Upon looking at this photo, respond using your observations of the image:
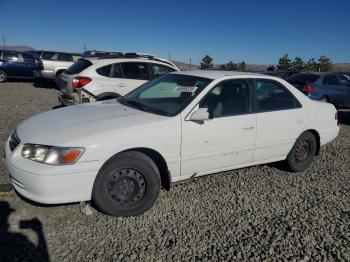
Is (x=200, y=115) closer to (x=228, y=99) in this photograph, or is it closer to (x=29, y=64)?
(x=228, y=99)

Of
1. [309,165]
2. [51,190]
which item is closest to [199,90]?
[51,190]

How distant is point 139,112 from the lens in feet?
13.3

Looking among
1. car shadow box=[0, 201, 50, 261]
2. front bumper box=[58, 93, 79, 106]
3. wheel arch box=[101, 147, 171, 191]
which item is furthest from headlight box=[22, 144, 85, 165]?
front bumper box=[58, 93, 79, 106]

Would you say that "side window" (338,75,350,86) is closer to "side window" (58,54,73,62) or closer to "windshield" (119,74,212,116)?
"windshield" (119,74,212,116)

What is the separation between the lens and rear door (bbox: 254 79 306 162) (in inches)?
179

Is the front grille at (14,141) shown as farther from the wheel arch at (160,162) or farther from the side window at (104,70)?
the side window at (104,70)

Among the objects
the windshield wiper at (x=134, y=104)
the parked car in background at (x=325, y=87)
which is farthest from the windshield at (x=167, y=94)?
the parked car in background at (x=325, y=87)

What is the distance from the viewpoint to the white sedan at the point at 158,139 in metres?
3.27

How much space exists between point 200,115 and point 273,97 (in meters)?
1.51

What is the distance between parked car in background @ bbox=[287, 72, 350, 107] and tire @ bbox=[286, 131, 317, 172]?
6404mm

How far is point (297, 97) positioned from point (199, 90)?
Answer: 176 centimetres

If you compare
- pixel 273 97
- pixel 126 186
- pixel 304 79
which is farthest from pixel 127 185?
pixel 304 79

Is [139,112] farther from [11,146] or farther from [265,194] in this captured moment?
[265,194]

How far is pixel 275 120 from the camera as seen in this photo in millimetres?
4625
